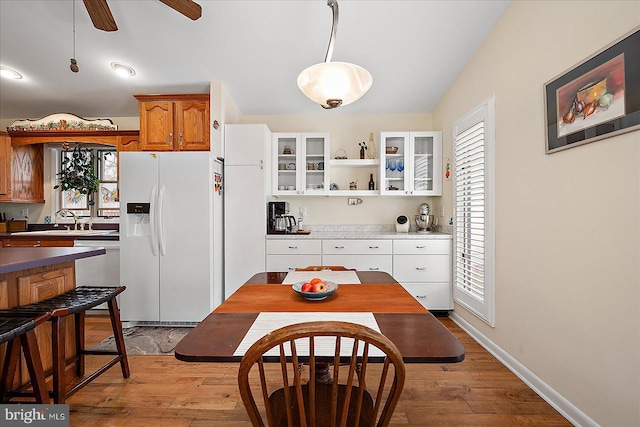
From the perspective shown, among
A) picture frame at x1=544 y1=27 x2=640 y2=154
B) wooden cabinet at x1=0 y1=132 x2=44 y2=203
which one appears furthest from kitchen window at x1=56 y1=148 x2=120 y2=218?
picture frame at x1=544 y1=27 x2=640 y2=154

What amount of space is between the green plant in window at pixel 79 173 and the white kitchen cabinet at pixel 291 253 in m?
2.61

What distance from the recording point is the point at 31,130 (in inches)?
150

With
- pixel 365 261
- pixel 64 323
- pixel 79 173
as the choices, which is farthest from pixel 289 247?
pixel 79 173

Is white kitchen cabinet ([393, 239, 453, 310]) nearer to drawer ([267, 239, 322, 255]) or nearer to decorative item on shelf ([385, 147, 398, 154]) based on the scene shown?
drawer ([267, 239, 322, 255])

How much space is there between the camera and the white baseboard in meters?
1.66

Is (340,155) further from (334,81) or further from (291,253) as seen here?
(334,81)

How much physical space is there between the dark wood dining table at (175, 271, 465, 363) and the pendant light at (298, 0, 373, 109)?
39.4 inches

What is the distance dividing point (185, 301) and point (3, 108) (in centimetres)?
360

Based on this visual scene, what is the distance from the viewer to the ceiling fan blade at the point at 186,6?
2.11 m

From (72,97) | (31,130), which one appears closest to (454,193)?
(72,97)

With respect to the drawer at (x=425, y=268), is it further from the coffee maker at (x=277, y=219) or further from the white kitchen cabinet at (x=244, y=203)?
the white kitchen cabinet at (x=244, y=203)

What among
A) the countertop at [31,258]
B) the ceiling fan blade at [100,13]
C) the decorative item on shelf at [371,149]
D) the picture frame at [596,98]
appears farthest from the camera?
the decorative item on shelf at [371,149]

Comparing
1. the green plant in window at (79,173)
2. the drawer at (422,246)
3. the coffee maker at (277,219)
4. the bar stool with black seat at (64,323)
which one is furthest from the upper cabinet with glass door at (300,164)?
the green plant in window at (79,173)

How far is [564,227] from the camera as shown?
5.85ft
